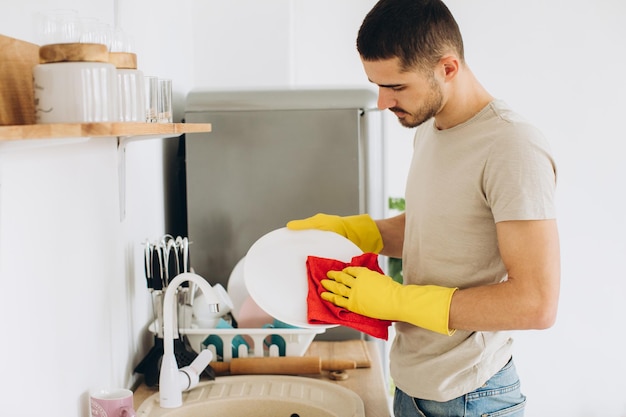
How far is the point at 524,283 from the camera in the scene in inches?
53.9

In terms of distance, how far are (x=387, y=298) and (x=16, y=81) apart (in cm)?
81

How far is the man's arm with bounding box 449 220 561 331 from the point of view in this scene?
136cm

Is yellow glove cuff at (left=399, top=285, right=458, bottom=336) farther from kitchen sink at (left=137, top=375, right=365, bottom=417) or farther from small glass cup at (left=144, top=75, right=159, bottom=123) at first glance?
small glass cup at (left=144, top=75, right=159, bottom=123)

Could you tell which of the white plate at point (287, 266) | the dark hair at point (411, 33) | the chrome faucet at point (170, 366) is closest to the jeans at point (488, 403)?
the white plate at point (287, 266)

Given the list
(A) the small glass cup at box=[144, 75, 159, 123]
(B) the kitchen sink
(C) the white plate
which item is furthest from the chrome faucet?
(A) the small glass cup at box=[144, 75, 159, 123]

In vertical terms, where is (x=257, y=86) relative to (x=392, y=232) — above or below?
above

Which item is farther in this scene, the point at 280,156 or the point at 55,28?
the point at 280,156

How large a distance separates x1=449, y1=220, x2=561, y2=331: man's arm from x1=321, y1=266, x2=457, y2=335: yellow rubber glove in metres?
0.07

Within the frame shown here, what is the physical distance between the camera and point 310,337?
203cm

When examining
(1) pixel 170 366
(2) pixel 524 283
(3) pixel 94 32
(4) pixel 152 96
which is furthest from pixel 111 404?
(2) pixel 524 283

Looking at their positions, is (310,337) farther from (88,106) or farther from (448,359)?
(88,106)

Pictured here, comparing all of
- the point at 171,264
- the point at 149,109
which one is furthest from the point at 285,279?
the point at 149,109

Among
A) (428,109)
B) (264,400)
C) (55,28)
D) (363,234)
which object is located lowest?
(264,400)

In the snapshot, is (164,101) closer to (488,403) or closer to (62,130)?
(62,130)
